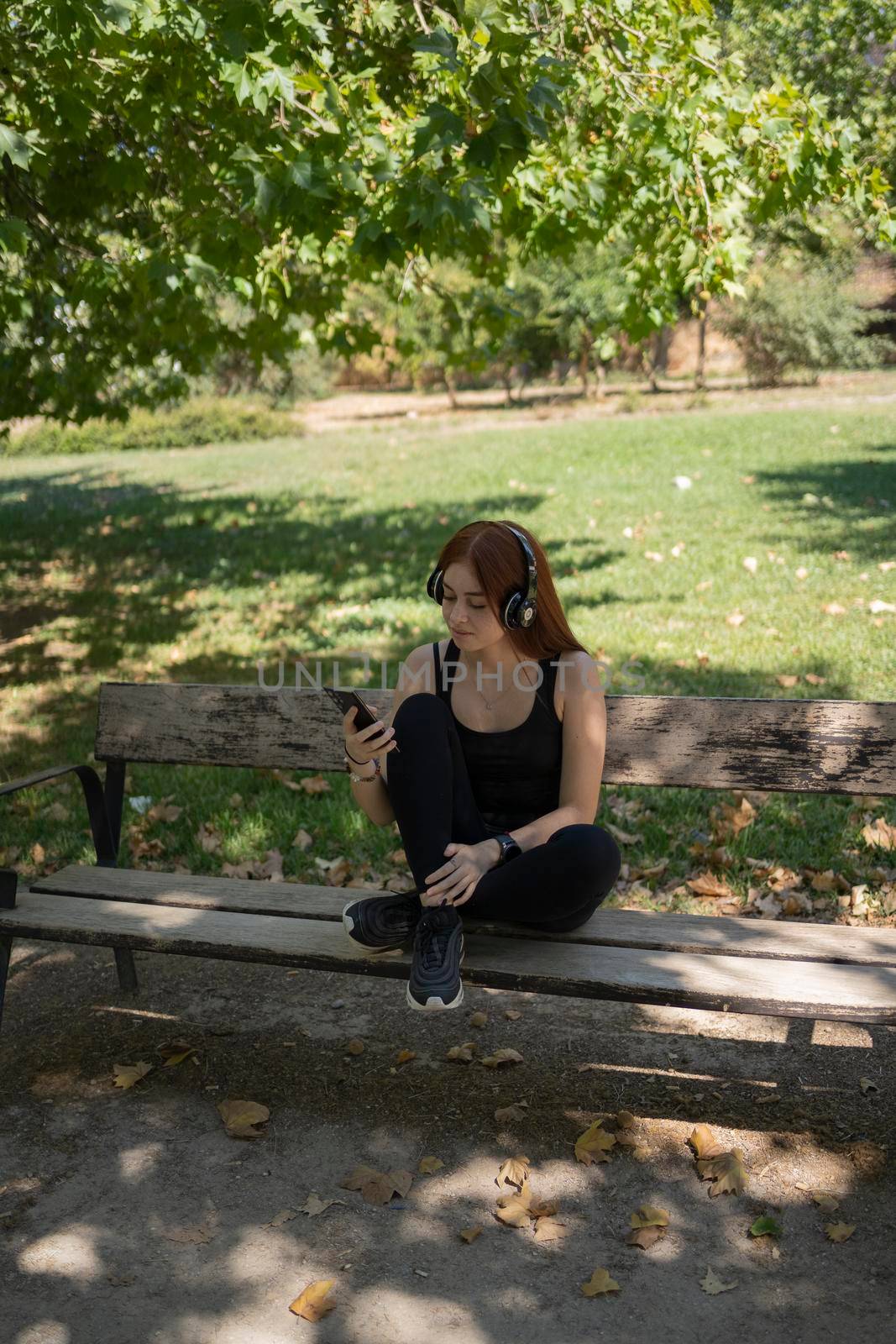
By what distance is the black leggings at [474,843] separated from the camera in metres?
3.01

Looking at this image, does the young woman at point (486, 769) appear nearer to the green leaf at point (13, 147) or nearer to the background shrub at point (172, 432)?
the green leaf at point (13, 147)

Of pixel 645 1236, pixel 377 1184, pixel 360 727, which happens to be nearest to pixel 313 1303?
pixel 377 1184

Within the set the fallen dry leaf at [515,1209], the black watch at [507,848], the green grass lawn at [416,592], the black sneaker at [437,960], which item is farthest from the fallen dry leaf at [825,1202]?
the green grass lawn at [416,592]

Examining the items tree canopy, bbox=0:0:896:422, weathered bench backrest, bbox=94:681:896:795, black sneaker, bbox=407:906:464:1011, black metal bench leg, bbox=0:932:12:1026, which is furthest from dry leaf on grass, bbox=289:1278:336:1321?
tree canopy, bbox=0:0:896:422

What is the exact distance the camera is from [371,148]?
16.2 feet

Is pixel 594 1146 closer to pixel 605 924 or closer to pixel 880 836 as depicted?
pixel 605 924

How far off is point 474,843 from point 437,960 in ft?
1.33

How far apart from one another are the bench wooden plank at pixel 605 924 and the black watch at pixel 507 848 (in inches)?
6.4

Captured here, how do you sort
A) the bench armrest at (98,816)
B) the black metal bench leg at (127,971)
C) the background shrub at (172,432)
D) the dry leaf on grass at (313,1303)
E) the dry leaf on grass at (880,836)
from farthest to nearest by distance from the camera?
the background shrub at (172,432) < the dry leaf on grass at (880,836) < the black metal bench leg at (127,971) < the bench armrest at (98,816) < the dry leaf on grass at (313,1303)

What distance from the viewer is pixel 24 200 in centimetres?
741

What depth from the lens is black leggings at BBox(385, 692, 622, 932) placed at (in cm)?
301

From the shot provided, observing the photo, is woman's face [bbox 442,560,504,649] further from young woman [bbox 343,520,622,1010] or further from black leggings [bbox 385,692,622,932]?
black leggings [bbox 385,692,622,932]

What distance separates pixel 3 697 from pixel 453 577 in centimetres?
542

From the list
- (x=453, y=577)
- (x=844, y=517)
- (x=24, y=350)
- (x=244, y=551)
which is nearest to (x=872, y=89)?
(x=844, y=517)
